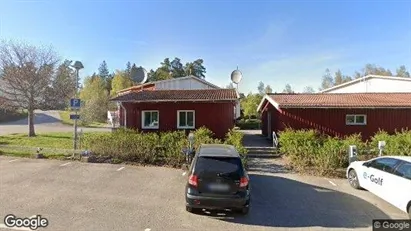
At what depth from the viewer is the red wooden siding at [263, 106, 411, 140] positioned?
1898 cm

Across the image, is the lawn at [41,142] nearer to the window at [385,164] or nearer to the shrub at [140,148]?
the shrub at [140,148]

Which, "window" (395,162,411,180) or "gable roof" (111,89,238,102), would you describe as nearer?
"window" (395,162,411,180)

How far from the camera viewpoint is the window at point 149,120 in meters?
19.5

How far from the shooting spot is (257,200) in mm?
8711

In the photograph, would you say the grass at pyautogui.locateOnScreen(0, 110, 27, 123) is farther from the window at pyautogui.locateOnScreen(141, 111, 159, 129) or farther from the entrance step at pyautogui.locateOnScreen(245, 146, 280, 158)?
the entrance step at pyautogui.locateOnScreen(245, 146, 280, 158)

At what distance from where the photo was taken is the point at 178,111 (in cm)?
1920

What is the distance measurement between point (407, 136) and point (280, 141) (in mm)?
5754

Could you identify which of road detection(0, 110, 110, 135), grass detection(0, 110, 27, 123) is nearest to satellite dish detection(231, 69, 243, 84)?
road detection(0, 110, 110, 135)

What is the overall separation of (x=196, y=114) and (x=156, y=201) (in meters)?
11.0

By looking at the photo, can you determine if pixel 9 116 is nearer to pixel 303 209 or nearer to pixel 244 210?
pixel 244 210

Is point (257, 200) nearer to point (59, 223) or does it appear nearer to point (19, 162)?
point (59, 223)
